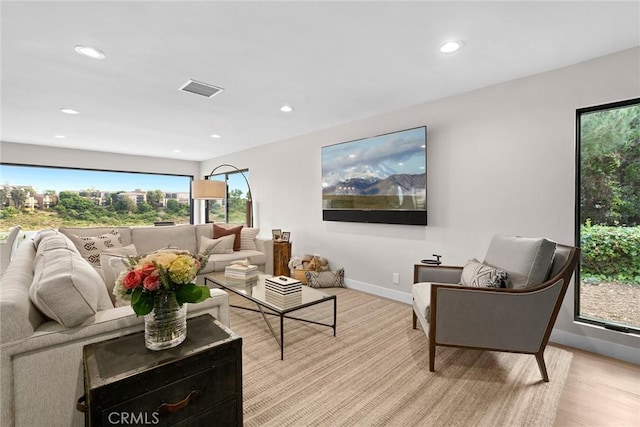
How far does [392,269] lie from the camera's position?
379 cm

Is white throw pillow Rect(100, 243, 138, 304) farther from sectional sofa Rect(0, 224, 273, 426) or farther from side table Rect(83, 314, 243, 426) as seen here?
side table Rect(83, 314, 243, 426)

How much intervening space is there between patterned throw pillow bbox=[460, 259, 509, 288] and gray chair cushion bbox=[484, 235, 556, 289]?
0.07m

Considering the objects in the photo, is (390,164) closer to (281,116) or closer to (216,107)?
(281,116)

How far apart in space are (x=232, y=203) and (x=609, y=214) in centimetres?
630

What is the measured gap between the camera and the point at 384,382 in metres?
2.03

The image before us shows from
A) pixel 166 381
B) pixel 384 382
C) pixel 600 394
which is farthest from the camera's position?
Answer: pixel 384 382

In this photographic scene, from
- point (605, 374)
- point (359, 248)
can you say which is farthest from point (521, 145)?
point (359, 248)

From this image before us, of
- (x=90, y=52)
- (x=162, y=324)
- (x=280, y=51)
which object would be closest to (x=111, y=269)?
(x=162, y=324)

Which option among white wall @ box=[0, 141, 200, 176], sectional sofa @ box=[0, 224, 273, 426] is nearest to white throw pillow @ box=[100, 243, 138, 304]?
sectional sofa @ box=[0, 224, 273, 426]

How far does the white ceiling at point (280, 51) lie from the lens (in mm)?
1816

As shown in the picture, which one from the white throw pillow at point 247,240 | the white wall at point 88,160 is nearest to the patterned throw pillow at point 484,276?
the white throw pillow at point 247,240

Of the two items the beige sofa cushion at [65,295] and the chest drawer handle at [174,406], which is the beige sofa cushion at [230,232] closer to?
the beige sofa cushion at [65,295]

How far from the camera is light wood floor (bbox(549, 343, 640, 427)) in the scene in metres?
1.69

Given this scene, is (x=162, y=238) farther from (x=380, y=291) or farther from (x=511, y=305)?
(x=511, y=305)
